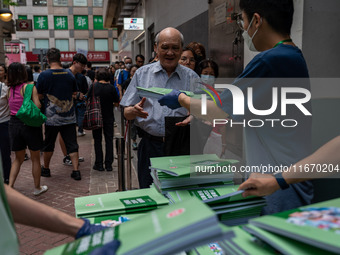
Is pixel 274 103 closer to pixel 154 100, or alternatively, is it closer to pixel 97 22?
pixel 154 100

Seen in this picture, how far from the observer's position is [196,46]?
5.23 m

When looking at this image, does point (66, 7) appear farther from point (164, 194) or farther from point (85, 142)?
point (164, 194)

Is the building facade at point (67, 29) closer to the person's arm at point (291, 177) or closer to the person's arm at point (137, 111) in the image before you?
the person's arm at point (137, 111)

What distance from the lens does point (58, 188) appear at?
223 inches

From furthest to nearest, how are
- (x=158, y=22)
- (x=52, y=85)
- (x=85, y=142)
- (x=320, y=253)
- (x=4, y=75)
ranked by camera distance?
(x=158, y=22) → (x=85, y=142) → (x=4, y=75) → (x=52, y=85) → (x=320, y=253)

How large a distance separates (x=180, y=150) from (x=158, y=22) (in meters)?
11.4

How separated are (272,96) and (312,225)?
29.2 inches

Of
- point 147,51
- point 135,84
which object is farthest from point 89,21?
point 135,84

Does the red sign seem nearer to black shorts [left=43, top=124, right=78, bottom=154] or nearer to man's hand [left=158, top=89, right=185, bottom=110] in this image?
black shorts [left=43, top=124, right=78, bottom=154]

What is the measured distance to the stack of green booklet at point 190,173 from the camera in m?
1.65

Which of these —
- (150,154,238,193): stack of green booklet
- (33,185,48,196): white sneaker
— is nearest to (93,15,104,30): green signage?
(33,185,48,196): white sneaker

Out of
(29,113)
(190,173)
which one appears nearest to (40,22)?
(29,113)

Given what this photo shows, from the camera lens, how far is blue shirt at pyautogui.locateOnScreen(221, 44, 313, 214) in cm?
146

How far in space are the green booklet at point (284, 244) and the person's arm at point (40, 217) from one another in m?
0.58
